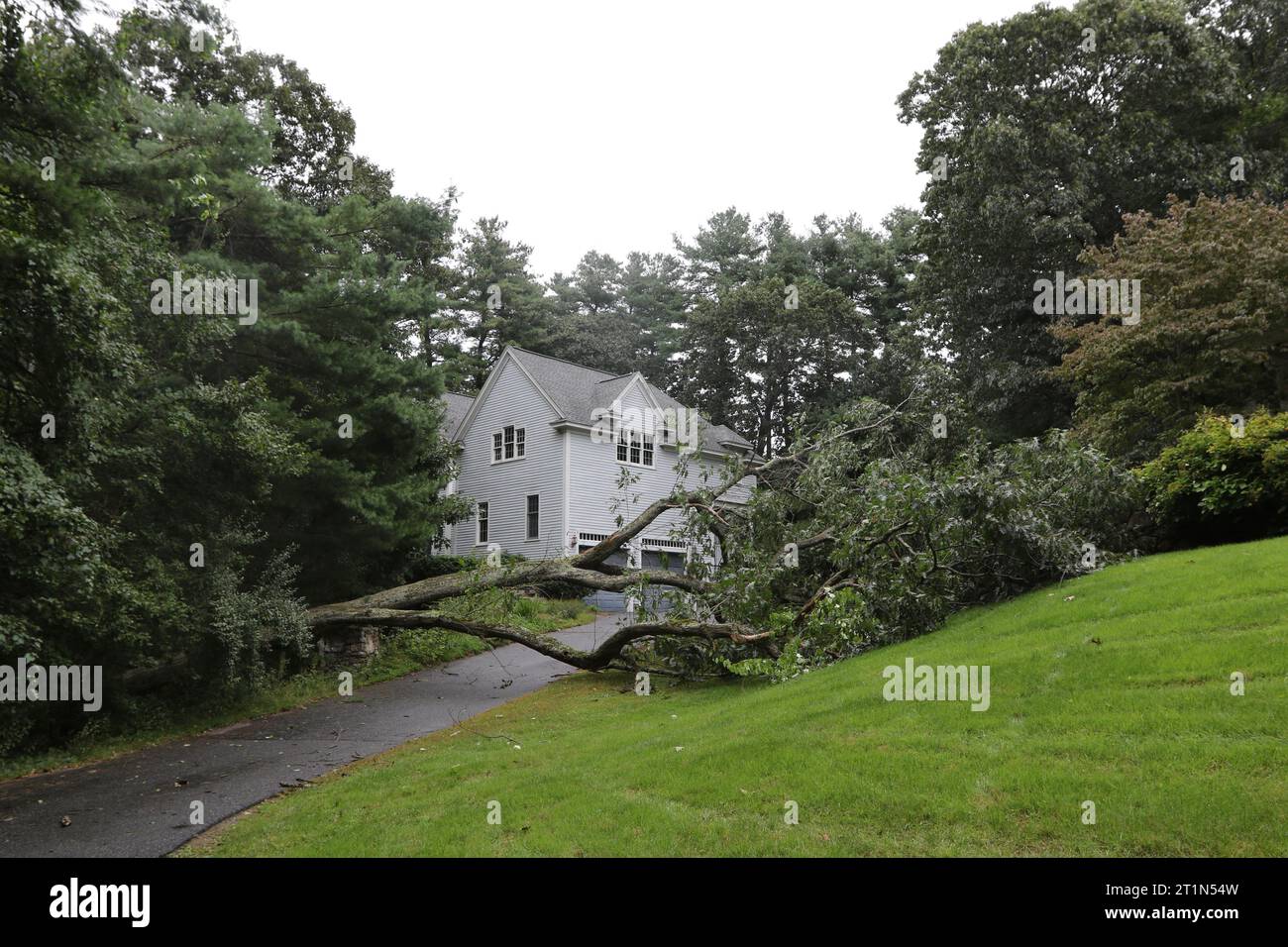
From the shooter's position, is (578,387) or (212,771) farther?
(578,387)

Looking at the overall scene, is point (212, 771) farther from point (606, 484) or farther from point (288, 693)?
point (606, 484)

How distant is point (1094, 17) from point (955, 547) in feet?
67.9

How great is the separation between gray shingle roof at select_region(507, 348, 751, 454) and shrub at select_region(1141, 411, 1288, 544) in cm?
1698

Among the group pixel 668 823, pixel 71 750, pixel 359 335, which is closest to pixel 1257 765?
pixel 668 823

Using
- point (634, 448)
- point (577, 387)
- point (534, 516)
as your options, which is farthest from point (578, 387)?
point (534, 516)

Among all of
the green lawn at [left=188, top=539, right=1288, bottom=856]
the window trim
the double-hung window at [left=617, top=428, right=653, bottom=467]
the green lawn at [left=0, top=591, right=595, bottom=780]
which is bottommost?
the green lawn at [left=0, top=591, right=595, bottom=780]

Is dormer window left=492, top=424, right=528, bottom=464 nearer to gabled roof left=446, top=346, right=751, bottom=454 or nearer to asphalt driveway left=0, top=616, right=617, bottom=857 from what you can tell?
gabled roof left=446, top=346, right=751, bottom=454

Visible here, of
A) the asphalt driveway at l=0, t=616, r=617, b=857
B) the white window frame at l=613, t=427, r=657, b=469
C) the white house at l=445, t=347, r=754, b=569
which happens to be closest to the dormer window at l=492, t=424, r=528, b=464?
the white house at l=445, t=347, r=754, b=569

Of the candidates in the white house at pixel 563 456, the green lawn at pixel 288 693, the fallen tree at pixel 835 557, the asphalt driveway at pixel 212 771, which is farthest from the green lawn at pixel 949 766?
the white house at pixel 563 456

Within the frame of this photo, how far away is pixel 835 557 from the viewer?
10.8 m

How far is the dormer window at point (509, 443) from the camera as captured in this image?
29.0m

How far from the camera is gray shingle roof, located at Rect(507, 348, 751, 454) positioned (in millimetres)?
27953

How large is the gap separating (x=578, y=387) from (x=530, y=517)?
489 cm

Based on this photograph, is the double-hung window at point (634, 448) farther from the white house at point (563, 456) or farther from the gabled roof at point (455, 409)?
the gabled roof at point (455, 409)
